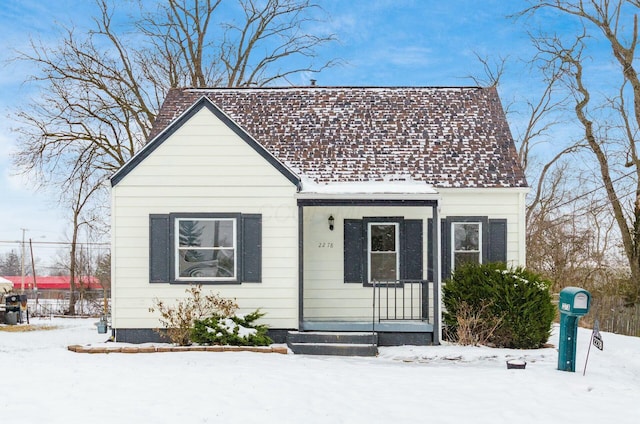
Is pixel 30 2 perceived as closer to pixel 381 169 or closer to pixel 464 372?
pixel 381 169

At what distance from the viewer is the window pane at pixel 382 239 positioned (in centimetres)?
1382

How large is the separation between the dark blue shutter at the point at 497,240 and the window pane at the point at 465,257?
0.28m

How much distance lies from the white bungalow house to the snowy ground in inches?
70.8

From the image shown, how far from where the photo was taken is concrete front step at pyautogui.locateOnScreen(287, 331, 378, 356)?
38.5ft

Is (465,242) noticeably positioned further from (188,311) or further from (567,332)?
(188,311)

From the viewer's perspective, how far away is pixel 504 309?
1227 cm

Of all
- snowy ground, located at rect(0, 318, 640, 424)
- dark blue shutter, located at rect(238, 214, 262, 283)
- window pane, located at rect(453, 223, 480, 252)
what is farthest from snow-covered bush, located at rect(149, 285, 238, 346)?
window pane, located at rect(453, 223, 480, 252)

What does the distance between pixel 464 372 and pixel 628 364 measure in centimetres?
380

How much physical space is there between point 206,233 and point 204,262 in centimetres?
57

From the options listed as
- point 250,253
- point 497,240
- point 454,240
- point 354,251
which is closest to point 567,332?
point 497,240

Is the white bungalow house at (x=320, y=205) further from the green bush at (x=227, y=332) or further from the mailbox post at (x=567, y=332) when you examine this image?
the mailbox post at (x=567, y=332)

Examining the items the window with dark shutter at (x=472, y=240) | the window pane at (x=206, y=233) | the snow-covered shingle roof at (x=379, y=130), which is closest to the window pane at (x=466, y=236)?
the window with dark shutter at (x=472, y=240)

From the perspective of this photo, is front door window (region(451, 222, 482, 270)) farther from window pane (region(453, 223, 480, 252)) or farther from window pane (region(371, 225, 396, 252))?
window pane (region(371, 225, 396, 252))

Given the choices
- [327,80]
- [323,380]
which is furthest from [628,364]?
[327,80]
